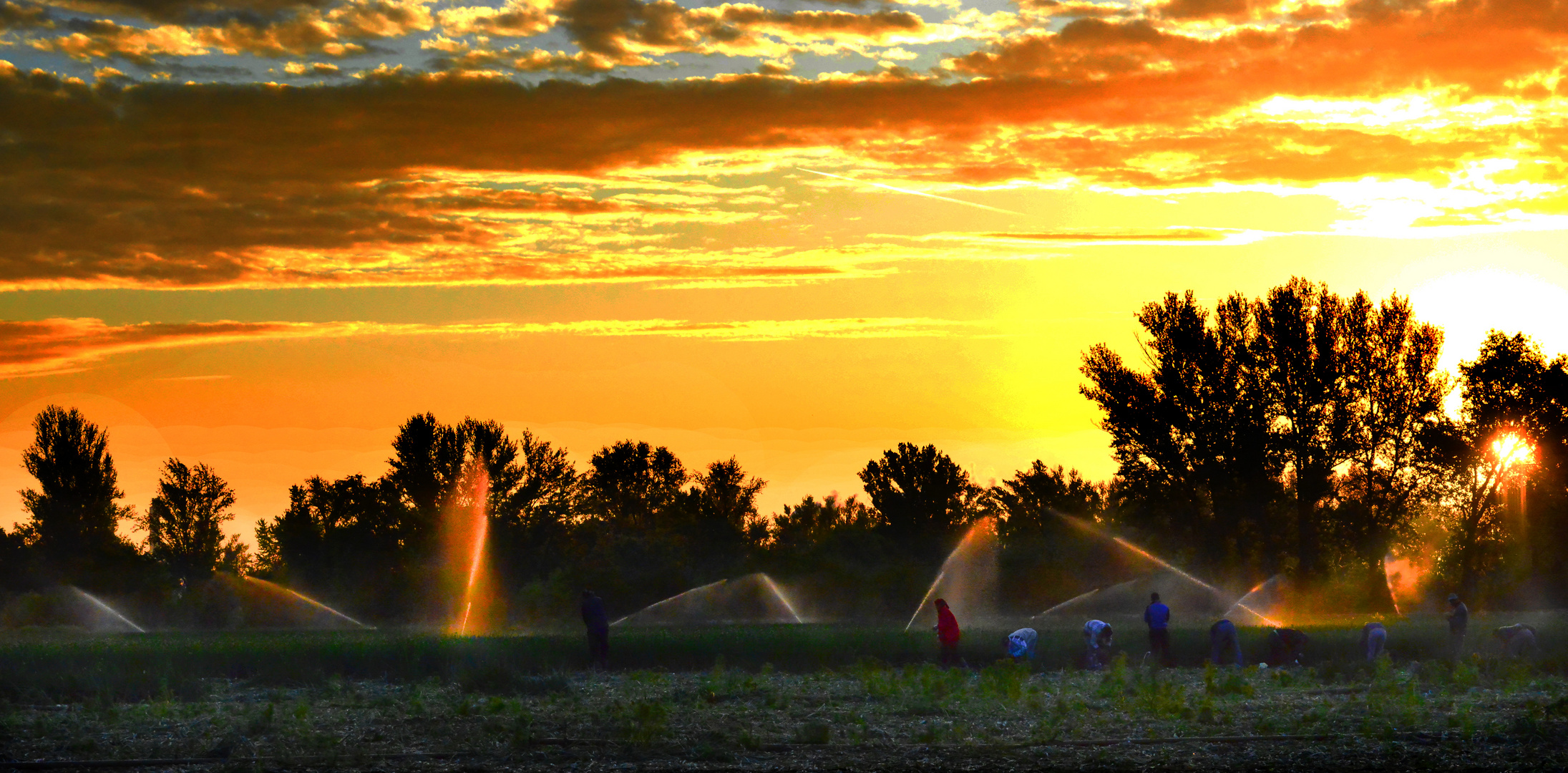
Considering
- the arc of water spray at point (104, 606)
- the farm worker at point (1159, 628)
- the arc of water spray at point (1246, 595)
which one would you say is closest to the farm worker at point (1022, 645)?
the farm worker at point (1159, 628)

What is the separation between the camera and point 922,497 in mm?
75938

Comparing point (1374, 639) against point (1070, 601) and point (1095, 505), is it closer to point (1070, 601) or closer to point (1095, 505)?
point (1070, 601)

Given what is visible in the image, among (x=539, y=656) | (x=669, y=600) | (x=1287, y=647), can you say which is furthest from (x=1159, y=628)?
(x=669, y=600)

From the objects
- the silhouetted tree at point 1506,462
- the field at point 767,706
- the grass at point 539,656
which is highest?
the silhouetted tree at point 1506,462

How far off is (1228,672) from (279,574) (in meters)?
68.4

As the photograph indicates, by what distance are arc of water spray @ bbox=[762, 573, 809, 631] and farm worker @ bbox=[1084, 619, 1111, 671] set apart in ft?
109

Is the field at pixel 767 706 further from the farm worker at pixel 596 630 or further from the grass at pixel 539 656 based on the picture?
the farm worker at pixel 596 630

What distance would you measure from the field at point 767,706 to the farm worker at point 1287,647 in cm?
130

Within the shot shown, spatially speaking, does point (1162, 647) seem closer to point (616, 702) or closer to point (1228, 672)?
point (1228, 672)

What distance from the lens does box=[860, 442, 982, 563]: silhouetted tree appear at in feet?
244

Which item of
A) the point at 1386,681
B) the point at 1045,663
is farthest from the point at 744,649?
the point at 1386,681

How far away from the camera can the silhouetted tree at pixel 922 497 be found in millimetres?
74500

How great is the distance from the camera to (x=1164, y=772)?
16234mm

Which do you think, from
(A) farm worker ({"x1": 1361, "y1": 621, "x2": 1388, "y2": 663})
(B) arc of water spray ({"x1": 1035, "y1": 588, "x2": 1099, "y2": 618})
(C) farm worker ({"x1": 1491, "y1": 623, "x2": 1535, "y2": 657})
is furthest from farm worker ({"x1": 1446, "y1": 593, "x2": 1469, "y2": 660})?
(B) arc of water spray ({"x1": 1035, "y1": 588, "x2": 1099, "y2": 618})
